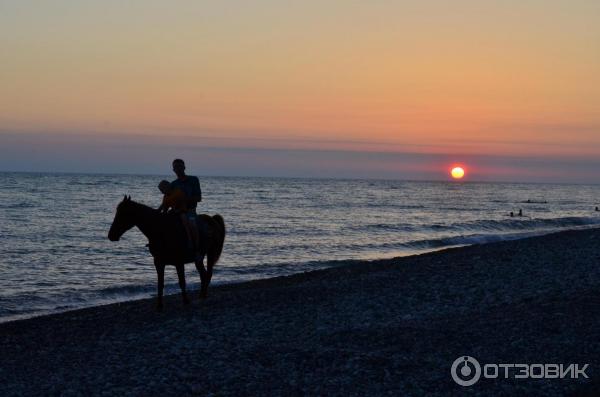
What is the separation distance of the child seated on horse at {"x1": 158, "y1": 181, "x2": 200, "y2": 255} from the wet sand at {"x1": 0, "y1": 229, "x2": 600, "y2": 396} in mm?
1725

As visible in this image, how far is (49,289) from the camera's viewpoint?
838 inches

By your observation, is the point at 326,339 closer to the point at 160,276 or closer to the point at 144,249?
the point at 160,276

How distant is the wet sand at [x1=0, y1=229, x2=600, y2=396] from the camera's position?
9141 millimetres

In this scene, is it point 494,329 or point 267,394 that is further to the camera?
point 494,329

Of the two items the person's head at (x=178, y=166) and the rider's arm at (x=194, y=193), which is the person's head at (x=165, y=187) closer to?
the person's head at (x=178, y=166)

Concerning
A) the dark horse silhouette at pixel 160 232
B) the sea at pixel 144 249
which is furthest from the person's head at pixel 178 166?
the sea at pixel 144 249

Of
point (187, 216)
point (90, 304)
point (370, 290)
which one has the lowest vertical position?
point (90, 304)

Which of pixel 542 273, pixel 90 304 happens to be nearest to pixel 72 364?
pixel 90 304

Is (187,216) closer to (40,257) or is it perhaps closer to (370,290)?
(370,290)

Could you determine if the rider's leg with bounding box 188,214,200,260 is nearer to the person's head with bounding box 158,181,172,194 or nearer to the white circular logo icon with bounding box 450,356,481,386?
the person's head with bounding box 158,181,172,194


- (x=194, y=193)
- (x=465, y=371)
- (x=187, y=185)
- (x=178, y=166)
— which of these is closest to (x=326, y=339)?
(x=465, y=371)

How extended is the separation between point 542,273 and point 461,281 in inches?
98.4

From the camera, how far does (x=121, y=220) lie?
1402 centimetres

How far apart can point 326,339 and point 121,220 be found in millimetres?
5397
